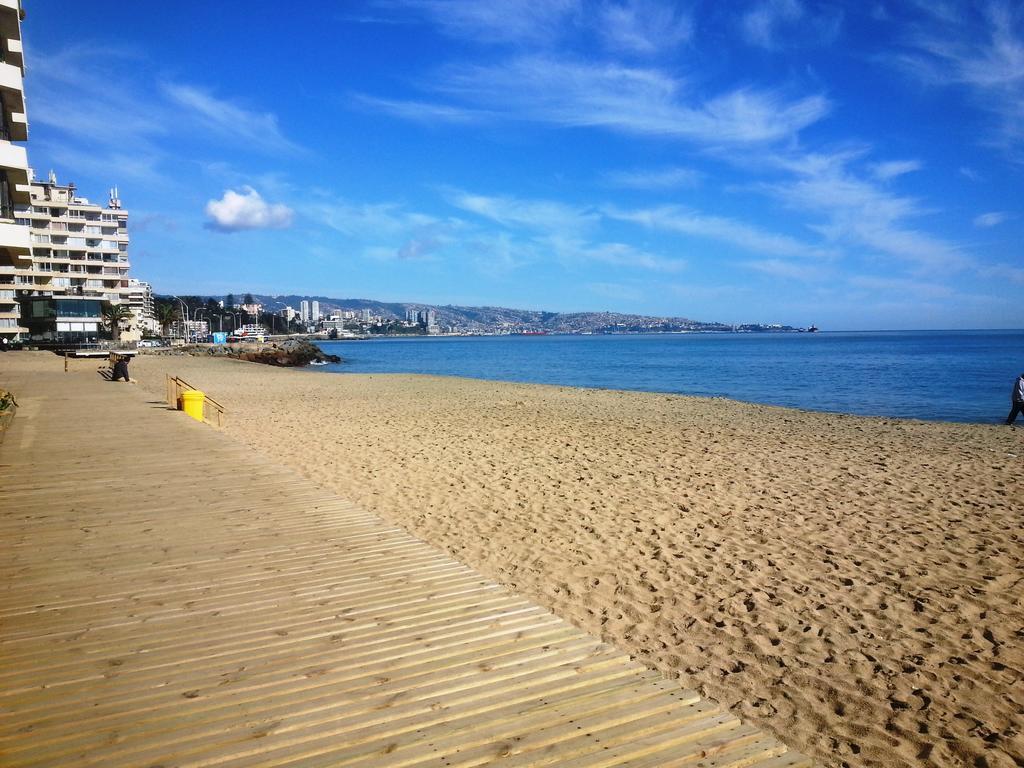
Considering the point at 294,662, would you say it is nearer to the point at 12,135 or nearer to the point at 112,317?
the point at 12,135

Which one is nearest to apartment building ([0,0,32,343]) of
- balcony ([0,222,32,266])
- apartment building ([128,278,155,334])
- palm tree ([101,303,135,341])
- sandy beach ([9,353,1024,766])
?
balcony ([0,222,32,266])

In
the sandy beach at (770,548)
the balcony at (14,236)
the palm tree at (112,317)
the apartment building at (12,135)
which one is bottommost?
the sandy beach at (770,548)

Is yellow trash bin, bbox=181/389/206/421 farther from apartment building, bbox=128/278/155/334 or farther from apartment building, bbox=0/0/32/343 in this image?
apartment building, bbox=128/278/155/334

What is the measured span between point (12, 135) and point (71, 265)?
66.2 meters

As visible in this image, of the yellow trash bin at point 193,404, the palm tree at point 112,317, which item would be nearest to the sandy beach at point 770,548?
the yellow trash bin at point 193,404

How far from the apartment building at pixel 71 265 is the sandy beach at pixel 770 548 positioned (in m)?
60.2

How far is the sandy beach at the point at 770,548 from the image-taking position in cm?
437

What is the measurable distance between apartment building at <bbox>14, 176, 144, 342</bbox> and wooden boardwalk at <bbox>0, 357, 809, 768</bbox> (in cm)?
6806

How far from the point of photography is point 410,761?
259 cm

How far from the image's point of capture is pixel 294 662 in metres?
3.45

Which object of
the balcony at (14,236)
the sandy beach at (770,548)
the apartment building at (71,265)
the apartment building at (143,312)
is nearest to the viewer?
the sandy beach at (770,548)

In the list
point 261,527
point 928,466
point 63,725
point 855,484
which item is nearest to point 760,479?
point 855,484

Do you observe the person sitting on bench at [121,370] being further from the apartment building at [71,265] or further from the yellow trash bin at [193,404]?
the apartment building at [71,265]

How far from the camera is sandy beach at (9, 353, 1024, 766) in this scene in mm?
4371
